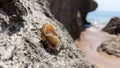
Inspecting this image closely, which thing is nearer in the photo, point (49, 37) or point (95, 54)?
point (49, 37)

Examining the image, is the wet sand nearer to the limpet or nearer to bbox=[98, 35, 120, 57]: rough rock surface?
bbox=[98, 35, 120, 57]: rough rock surface

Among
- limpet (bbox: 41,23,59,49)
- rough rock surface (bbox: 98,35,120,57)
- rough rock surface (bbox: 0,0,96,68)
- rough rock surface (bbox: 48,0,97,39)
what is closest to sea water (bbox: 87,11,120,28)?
rough rock surface (bbox: 48,0,97,39)

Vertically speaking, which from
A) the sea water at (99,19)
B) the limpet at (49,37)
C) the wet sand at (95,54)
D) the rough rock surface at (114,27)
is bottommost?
the sea water at (99,19)

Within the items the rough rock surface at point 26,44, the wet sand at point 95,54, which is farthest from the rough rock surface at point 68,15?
the rough rock surface at point 26,44

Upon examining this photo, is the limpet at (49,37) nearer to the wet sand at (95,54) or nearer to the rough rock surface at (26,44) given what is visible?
the rough rock surface at (26,44)

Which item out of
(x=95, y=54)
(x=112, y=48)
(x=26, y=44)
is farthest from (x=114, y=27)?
(x=26, y=44)

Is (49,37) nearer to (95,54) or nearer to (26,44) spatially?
(26,44)

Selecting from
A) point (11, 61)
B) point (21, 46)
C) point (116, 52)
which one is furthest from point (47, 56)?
point (116, 52)

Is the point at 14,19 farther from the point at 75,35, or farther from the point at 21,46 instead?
the point at 75,35
